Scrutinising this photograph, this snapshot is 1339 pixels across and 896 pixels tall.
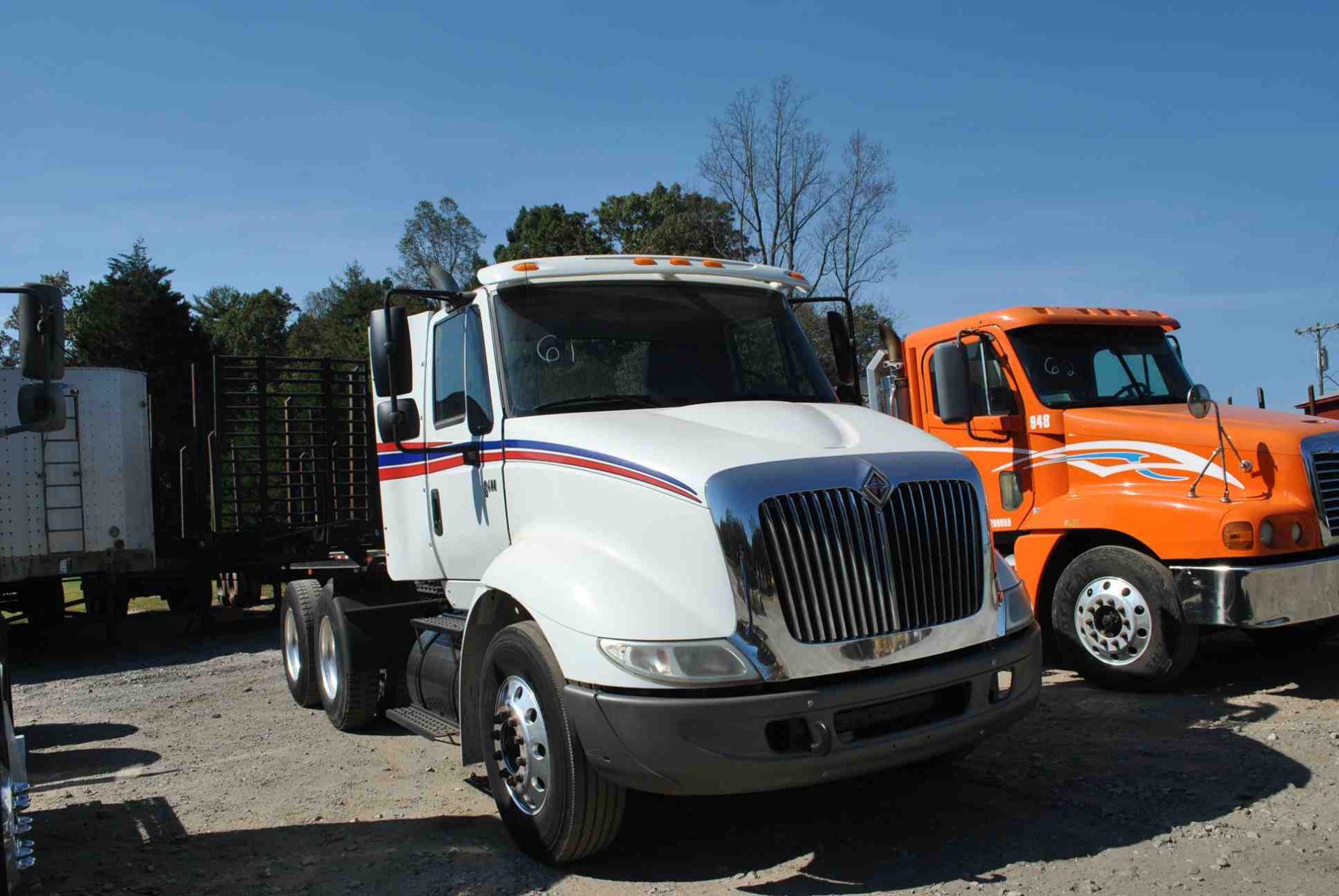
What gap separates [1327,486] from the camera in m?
6.88

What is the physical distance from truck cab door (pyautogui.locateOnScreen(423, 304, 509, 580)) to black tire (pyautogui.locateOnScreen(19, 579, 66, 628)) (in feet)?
28.4

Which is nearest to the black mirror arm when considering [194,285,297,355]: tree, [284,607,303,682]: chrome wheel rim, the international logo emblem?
the international logo emblem

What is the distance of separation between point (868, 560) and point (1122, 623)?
361cm

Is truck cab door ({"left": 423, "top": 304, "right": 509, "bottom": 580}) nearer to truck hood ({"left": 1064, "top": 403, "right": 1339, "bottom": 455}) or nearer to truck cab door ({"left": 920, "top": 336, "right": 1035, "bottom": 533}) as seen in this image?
truck cab door ({"left": 920, "top": 336, "right": 1035, "bottom": 533})

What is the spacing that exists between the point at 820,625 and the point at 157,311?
1376 inches

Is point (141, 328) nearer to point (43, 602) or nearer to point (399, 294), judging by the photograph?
point (43, 602)

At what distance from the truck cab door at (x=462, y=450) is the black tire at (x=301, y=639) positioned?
8.18ft

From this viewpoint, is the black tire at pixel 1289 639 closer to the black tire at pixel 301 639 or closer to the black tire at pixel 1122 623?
the black tire at pixel 1122 623

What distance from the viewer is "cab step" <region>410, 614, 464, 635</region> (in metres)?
5.79

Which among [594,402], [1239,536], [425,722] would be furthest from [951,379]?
[425,722]

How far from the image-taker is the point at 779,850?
4711mm

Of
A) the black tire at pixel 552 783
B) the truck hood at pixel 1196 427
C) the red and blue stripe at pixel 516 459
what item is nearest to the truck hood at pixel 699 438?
the red and blue stripe at pixel 516 459

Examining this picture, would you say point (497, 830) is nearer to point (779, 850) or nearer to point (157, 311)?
point (779, 850)

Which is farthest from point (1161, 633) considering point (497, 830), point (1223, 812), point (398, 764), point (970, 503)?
point (398, 764)
